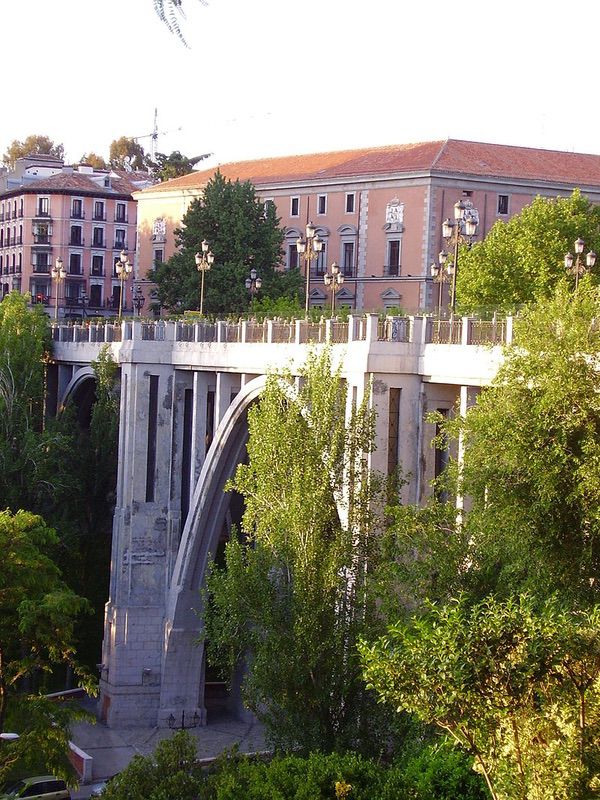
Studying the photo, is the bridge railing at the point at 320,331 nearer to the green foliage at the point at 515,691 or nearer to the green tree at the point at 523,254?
the green foliage at the point at 515,691

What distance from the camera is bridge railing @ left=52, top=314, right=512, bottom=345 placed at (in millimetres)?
18516

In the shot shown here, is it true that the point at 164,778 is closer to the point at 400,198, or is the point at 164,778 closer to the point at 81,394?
the point at 81,394

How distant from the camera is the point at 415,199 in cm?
5459

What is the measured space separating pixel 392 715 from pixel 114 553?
49.9ft

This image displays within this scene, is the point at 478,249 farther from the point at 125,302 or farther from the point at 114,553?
the point at 125,302

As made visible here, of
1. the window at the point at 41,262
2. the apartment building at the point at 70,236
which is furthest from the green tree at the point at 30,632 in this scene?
the window at the point at 41,262

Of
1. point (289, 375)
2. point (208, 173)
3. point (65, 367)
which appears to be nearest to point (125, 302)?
point (208, 173)

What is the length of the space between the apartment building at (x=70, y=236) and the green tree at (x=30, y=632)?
4908 cm

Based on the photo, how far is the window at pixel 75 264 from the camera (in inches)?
2928

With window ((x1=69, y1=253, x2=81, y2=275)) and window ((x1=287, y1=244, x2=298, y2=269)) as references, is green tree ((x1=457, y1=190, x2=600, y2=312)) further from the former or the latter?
window ((x1=69, y1=253, x2=81, y2=275))

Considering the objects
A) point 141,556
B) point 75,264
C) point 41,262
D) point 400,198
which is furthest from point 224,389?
point 75,264

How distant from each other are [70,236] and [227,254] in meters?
25.2

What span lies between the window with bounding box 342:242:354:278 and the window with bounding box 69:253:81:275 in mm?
21648

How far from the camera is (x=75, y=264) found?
7469cm
